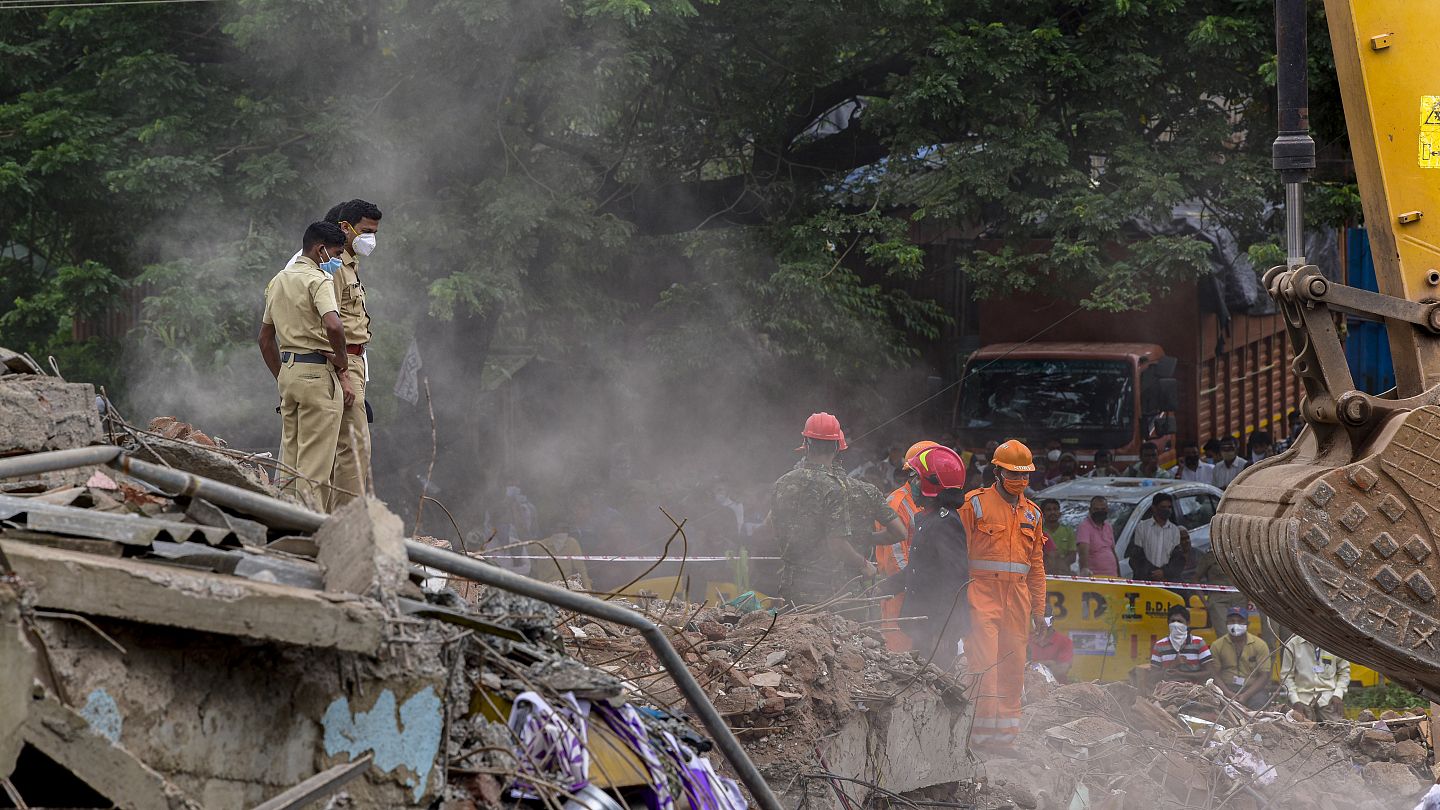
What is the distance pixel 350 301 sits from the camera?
726 centimetres

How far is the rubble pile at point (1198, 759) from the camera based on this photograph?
9039 millimetres

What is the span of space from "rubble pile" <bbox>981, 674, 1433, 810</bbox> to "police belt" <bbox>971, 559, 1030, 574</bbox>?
117 cm

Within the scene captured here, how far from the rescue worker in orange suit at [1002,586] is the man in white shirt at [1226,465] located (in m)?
7.95

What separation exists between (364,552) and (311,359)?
4.07 m

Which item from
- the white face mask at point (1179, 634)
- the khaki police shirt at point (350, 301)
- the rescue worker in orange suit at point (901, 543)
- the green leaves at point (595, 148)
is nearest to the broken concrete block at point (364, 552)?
the khaki police shirt at point (350, 301)

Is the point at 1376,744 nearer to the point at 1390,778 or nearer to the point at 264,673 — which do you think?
the point at 1390,778

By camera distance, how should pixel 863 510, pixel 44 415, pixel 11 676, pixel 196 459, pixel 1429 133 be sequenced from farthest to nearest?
pixel 863 510, pixel 1429 133, pixel 196 459, pixel 44 415, pixel 11 676

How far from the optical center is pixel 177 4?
13672mm

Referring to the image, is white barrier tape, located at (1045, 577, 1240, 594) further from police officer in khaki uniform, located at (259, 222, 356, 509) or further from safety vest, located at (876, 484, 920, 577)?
police officer in khaki uniform, located at (259, 222, 356, 509)

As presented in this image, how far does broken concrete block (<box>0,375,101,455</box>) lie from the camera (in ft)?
13.0

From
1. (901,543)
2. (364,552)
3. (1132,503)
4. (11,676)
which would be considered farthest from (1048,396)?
(11,676)

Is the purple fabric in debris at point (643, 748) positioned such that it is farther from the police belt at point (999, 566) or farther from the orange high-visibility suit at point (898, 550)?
the police belt at point (999, 566)

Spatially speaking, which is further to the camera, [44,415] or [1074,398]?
[1074,398]

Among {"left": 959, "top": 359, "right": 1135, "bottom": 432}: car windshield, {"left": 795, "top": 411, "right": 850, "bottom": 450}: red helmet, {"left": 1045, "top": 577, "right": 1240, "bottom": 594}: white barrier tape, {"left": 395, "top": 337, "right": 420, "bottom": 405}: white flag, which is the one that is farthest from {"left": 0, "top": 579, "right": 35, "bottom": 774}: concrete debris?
{"left": 959, "top": 359, "right": 1135, "bottom": 432}: car windshield
